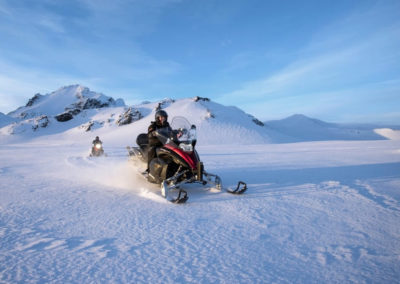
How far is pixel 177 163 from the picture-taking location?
5.11 metres

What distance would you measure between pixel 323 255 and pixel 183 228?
1.86 meters

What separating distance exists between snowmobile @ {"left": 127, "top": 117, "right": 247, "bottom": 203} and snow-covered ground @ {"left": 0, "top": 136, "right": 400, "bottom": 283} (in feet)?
1.10

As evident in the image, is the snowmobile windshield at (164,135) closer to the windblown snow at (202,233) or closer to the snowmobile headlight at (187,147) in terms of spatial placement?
the snowmobile headlight at (187,147)

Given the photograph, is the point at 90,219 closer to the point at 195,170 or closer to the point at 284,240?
the point at 195,170

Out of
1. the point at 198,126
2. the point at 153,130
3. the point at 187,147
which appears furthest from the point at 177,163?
the point at 198,126

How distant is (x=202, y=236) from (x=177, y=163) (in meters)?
2.29

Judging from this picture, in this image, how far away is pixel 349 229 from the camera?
3256 millimetres

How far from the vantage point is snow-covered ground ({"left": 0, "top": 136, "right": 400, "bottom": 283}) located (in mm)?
2234

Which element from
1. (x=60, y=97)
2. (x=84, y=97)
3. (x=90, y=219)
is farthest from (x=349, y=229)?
(x=60, y=97)

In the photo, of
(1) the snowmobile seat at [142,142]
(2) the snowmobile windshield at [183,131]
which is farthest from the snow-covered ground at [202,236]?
(1) the snowmobile seat at [142,142]

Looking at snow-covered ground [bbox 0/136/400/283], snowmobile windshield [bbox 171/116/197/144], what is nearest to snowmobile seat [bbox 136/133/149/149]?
snowmobile windshield [bbox 171/116/197/144]

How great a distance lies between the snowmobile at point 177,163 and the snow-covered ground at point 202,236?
0.34 m

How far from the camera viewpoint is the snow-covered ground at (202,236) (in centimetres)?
223

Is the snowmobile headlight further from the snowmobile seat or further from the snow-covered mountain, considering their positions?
the snow-covered mountain
